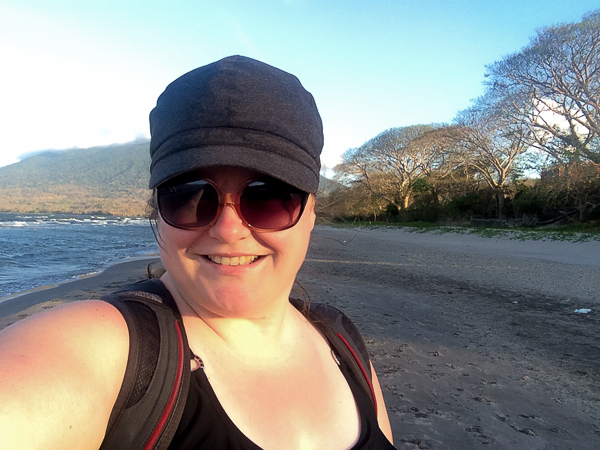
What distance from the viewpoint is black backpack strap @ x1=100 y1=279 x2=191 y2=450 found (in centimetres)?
69

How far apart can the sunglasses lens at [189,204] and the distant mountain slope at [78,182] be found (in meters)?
42.8

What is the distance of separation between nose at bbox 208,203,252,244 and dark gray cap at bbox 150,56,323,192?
16cm

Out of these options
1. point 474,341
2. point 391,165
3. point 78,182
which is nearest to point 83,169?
point 78,182

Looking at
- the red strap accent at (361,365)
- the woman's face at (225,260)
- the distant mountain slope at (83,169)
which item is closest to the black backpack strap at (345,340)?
the red strap accent at (361,365)

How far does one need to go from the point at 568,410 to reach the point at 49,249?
14032 mm

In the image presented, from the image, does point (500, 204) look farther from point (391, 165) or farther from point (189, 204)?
point (189, 204)

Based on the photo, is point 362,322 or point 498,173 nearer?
point 362,322

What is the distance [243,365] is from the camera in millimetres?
969

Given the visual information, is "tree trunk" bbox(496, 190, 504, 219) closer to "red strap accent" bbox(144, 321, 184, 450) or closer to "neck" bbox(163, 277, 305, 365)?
"neck" bbox(163, 277, 305, 365)

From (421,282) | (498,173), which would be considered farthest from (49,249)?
(498,173)

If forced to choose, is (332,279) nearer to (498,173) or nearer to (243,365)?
(243,365)

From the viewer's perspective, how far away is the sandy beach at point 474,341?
2463mm

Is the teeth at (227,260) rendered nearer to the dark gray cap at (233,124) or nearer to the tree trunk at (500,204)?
the dark gray cap at (233,124)

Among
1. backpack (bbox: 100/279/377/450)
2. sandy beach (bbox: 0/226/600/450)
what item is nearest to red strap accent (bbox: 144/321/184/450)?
backpack (bbox: 100/279/377/450)
